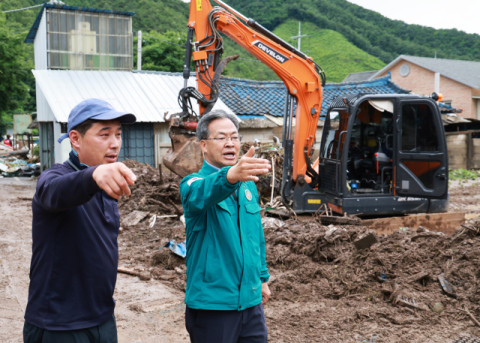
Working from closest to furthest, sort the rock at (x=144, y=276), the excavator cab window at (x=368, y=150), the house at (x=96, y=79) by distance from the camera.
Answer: the rock at (x=144, y=276)
the excavator cab window at (x=368, y=150)
the house at (x=96, y=79)

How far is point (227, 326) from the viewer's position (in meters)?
2.32

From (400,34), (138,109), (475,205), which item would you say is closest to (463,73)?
(475,205)

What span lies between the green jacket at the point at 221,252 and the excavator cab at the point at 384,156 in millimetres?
5325

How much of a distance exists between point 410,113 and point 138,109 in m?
10.5

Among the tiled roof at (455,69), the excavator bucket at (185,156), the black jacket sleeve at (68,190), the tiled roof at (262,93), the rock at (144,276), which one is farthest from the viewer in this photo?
the tiled roof at (455,69)

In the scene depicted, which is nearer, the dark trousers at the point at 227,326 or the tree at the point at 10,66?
the dark trousers at the point at 227,326

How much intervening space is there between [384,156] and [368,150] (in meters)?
0.46

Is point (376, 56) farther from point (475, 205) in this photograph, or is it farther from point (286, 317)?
point (286, 317)

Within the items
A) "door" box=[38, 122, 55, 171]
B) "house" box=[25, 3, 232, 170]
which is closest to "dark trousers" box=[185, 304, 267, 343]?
"house" box=[25, 3, 232, 170]

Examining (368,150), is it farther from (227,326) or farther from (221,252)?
(227,326)

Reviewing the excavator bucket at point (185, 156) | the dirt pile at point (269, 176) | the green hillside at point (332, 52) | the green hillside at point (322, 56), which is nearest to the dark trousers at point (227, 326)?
the excavator bucket at point (185, 156)

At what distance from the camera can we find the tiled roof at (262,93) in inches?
719

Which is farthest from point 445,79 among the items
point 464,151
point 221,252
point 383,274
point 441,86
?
point 221,252

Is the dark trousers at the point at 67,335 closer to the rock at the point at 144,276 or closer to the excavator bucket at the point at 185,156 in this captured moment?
the rock at the point at 144,276
